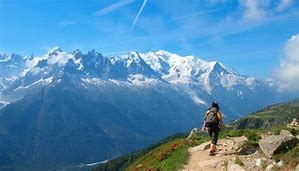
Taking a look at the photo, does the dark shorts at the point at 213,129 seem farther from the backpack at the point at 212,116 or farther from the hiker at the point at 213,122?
the backpack at the point at 212,116

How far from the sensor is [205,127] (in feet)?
117

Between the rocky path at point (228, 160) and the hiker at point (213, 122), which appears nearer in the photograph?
the rocky path at point (228, 160)

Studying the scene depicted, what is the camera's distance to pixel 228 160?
32500 mm

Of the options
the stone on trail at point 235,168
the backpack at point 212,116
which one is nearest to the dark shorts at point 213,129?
the backpack at point 212,116

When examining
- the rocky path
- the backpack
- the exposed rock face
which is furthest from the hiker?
the exposed rock face

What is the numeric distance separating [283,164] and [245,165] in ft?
8.86

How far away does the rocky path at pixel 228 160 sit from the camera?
98.7ft

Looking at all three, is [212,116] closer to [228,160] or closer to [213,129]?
[213,129]

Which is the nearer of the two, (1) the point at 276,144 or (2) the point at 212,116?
(1) the point at 276,144

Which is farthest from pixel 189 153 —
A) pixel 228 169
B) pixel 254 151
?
pixel 228 169

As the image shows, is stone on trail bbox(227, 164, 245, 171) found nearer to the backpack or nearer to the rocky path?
the rocky path

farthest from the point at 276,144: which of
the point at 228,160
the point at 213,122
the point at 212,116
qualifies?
the point at 212,116

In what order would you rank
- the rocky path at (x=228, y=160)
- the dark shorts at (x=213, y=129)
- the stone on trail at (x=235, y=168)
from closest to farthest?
1. the stone on trail at (x=235, y=168)
2. the rocky path at (x=228, y=160)
3. the dark shorts at (x=213, y=129)

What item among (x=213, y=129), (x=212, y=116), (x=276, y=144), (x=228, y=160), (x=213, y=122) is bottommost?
(x=228, y=160)
